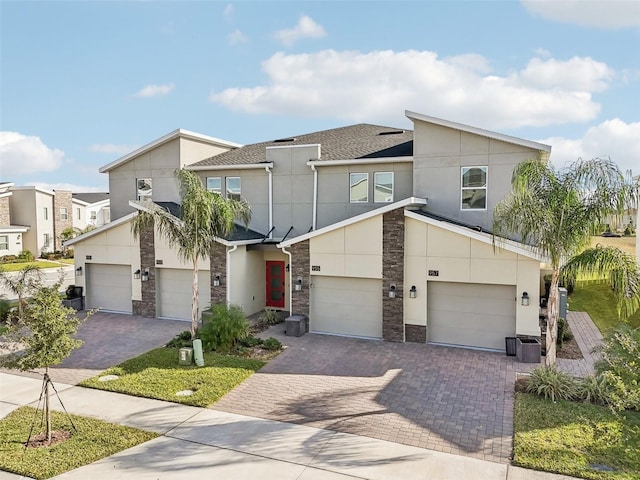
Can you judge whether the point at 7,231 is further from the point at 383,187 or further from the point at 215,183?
the point at 383,187

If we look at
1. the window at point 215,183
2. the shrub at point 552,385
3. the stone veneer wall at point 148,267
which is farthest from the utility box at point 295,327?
the window at point 215,183

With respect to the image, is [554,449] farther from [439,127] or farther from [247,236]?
[247,236]

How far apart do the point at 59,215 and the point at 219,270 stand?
38.5m

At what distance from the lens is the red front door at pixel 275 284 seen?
19.4 metres

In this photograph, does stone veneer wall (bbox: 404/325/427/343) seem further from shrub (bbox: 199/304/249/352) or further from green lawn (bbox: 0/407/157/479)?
green lawn (bbox: 0/407/157/479)

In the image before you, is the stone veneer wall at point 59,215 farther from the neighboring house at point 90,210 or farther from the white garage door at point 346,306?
the white garage door at point 346,306

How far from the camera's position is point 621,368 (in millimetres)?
6582

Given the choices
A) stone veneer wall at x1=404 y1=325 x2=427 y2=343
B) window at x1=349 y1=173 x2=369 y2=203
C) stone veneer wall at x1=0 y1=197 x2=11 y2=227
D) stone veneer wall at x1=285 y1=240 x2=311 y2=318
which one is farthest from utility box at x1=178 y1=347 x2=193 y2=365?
stone veneer wall at x1=0 y1=197 x2=11 y2=227

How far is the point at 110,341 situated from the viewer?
15148 millimetres

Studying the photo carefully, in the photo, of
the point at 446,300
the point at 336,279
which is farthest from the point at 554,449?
the point at 336,279

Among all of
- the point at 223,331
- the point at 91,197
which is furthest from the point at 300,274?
the point at 91,197

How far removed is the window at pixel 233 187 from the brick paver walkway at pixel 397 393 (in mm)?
8197

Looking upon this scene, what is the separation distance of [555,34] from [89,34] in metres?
14.8

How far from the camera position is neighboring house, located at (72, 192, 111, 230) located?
2010 inches
